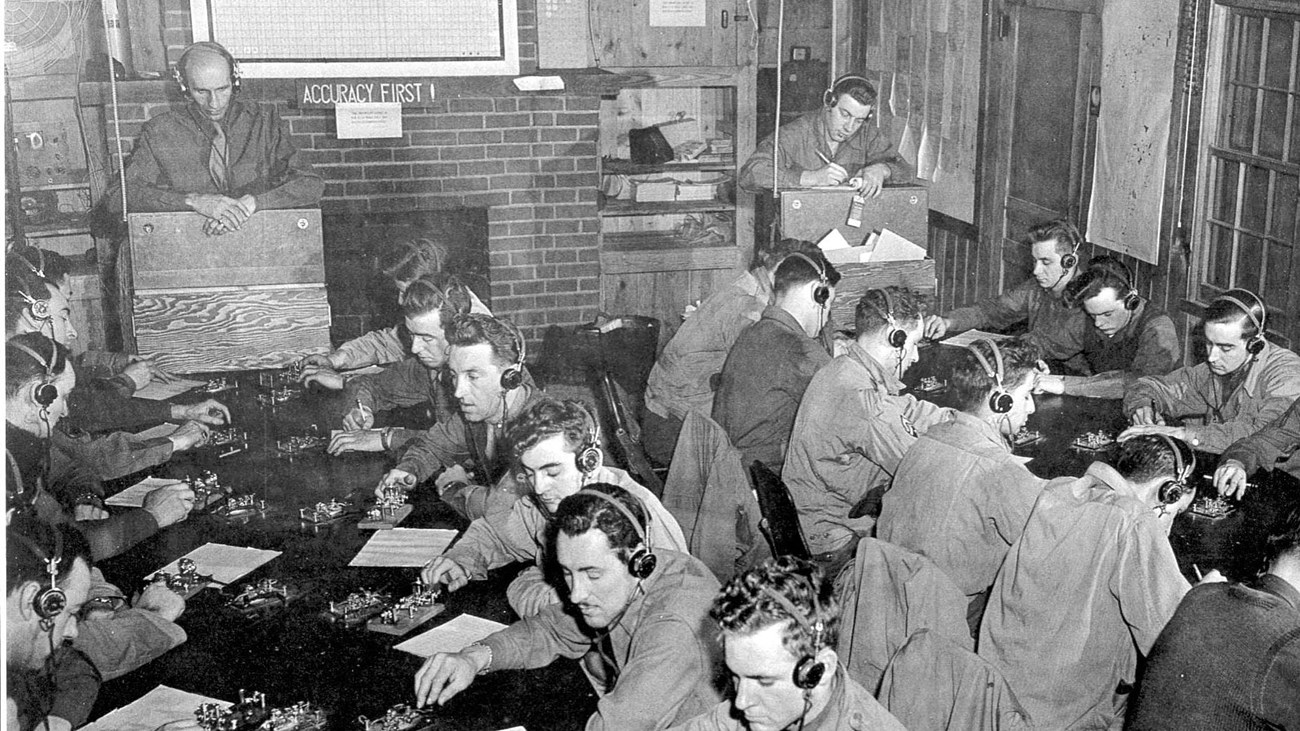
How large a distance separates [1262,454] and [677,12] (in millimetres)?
4407

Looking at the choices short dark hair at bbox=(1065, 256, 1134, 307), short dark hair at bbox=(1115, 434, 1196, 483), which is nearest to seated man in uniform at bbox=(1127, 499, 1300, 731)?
short dark hair at bbox=(1115, 434, 1196, 483)

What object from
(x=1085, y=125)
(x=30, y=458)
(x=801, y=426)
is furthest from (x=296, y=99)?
(x=1085, y=125)

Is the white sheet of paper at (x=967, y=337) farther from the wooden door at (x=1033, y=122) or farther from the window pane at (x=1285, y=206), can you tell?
the window pane at (x=1285, y=206)

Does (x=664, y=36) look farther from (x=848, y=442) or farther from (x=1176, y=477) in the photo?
(x=1176, y=477)

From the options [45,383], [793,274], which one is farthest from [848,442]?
[45,383]

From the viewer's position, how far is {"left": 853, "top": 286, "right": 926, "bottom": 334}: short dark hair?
13.4 ft

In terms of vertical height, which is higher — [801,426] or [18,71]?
[18,71]

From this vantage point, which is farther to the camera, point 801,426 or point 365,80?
point 365,80

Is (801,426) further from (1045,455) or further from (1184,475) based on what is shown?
(1184,475)

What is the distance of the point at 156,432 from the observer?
4.15 meters

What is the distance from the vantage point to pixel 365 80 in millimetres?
6266

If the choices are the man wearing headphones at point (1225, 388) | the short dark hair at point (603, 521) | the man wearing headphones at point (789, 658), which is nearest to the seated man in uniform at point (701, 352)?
the man wearing headphones at point (1225, 388)

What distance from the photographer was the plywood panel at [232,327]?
448cm

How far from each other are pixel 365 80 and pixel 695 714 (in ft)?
15.3
